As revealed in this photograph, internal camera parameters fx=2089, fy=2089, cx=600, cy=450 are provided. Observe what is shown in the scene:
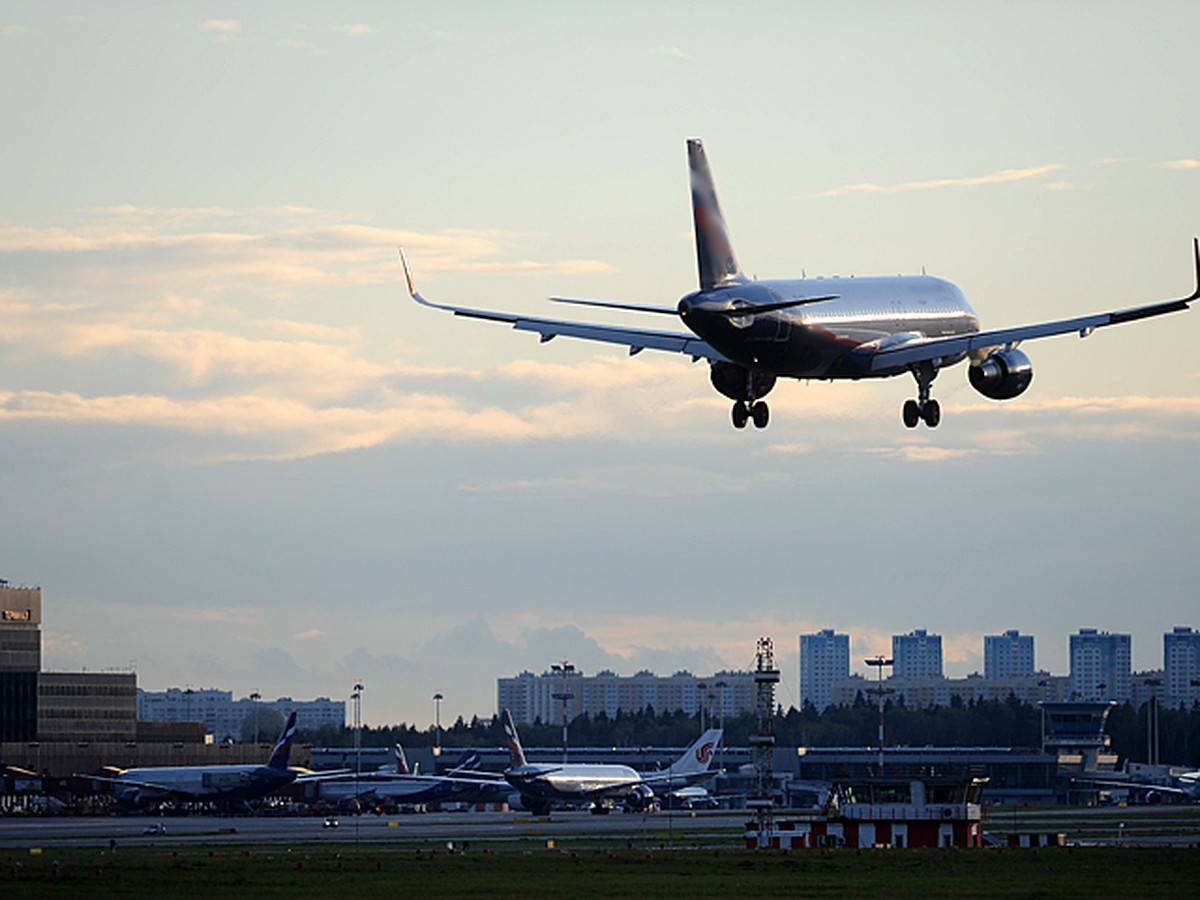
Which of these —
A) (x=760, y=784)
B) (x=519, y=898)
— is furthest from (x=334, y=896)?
(x=760, y=784)

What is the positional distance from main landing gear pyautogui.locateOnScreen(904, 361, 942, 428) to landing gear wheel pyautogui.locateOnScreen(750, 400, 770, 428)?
264 inches

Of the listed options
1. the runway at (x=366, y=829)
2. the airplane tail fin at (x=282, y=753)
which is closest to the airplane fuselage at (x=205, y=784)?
the airplane tail fin at (x=282, y=753)

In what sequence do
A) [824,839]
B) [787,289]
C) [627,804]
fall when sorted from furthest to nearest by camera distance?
[627,804] < [824,839] < [787,289]

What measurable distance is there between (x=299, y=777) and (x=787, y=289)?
123m

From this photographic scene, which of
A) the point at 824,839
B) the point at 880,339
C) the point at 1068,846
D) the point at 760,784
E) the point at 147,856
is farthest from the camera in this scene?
the point at 760,784

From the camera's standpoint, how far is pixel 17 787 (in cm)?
19575

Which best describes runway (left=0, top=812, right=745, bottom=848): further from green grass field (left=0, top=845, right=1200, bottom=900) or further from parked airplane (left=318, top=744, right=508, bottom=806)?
green grass field (left=0, top=845, right=1200, bottom=900)

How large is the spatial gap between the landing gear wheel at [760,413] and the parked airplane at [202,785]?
108 m

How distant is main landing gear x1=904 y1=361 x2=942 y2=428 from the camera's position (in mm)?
91331

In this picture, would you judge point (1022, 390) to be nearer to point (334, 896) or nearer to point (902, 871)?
point (902, 871)

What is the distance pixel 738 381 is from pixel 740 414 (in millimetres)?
1500

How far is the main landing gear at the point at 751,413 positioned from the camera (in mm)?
88750

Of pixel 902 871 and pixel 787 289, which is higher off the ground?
pixel 787 289

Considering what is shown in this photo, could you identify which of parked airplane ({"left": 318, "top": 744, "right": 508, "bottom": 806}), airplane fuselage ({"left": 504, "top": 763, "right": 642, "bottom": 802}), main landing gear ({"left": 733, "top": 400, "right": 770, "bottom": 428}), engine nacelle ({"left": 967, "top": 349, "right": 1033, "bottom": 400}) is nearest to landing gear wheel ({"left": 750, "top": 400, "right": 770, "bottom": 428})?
main landing gear ({"left": 733, "top": 400, "right": 770, "bottom": 428})
